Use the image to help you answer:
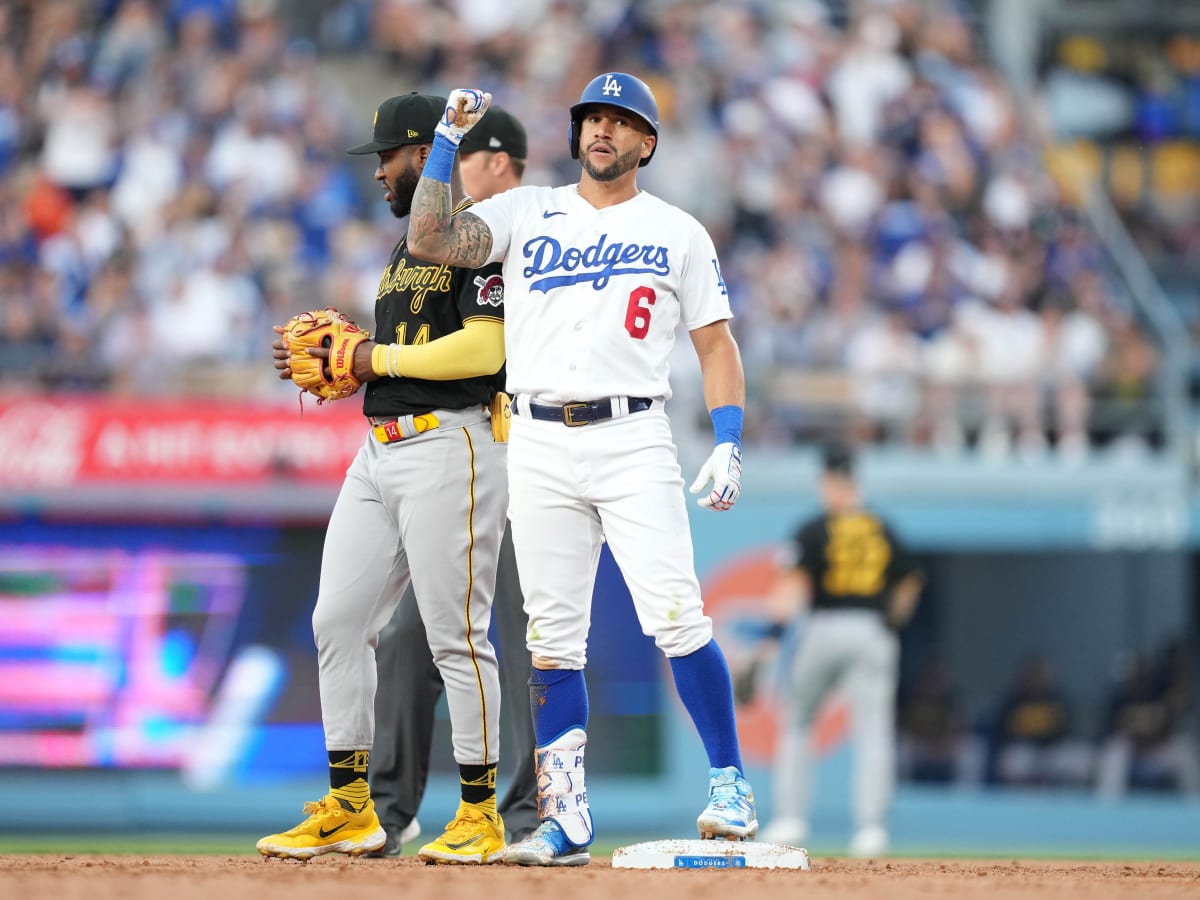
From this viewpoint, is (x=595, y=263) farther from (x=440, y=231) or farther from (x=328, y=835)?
(x=328, y=835)

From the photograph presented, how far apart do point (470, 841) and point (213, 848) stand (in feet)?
13.8

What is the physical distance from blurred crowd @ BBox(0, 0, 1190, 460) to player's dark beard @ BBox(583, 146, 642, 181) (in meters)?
5.76

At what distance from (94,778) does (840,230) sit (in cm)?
614

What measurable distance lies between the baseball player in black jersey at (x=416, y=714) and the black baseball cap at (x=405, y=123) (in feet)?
4.32

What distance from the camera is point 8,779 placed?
1043cm

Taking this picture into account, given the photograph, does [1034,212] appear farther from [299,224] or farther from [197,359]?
[197,359]

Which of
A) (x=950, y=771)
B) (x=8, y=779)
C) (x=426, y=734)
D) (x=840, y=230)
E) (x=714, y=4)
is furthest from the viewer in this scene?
(x=714, y=4)

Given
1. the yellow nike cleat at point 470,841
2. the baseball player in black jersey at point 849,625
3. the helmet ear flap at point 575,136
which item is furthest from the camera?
the baseball player in black jersey at point 849,625

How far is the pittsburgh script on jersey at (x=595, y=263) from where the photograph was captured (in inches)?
196

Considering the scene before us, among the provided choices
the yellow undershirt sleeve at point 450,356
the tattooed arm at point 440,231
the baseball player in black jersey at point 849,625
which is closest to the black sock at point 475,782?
the yellow undershirt sleeve at point 450,356

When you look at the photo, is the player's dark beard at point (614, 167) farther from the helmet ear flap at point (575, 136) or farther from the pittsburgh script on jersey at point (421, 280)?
the pittsburgh script on jersey at point (421, 280)

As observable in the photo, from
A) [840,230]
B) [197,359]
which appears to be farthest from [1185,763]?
[197,359]

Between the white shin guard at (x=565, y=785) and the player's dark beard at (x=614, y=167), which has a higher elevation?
the player's dark beard at (x=614, y=167)

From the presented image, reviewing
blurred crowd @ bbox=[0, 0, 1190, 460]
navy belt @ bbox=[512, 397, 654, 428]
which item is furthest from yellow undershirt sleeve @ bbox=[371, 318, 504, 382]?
blurred crowd @ bbox=[0, 0, 1190, 460]
